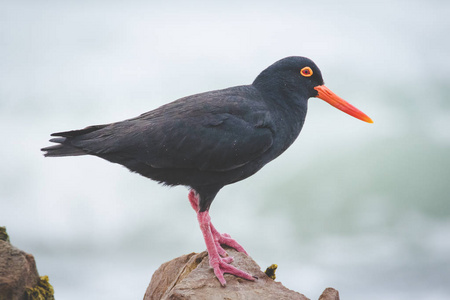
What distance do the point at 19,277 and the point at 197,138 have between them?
9.74 ft

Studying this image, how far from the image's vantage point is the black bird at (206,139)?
772 cm

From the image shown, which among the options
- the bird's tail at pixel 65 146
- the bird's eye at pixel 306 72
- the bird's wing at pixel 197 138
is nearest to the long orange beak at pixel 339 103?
the bird's eye at pixel 306 72

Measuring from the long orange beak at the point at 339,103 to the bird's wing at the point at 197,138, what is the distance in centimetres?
138

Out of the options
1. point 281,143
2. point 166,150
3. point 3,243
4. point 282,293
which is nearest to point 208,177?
point 166,150

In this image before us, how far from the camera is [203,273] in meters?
8.00

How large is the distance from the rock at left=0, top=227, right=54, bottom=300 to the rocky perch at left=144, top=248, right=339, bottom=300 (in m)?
1.69

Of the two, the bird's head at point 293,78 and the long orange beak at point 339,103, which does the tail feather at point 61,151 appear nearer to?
the bird's head at point 293,78

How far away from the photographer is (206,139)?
7746 mm

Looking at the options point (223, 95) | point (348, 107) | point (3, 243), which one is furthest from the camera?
point (348, 107)

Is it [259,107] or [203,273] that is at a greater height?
[259,107]

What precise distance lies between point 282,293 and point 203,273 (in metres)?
1.20

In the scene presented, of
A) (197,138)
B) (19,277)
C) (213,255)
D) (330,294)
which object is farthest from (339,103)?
(19,277)

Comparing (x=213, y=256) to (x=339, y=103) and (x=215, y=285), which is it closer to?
(x=215, y=285)

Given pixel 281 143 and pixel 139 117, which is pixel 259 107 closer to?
pixel 281 143
